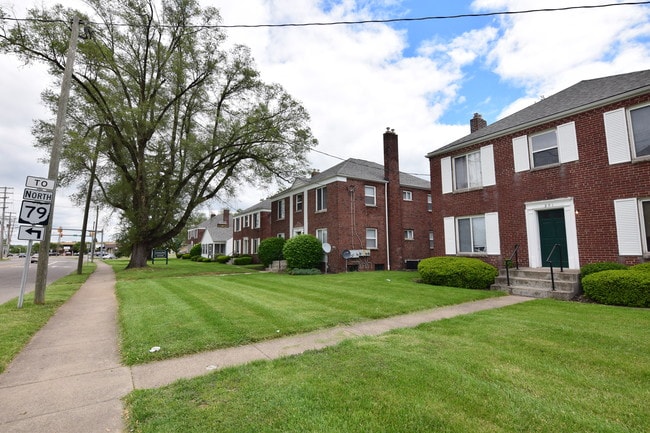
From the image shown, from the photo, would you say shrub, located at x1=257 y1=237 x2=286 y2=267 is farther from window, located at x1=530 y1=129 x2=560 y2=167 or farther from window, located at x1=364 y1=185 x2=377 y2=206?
window, located at x1=530 y1=129 x2=560 y2=167

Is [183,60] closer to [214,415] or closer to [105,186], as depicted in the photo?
[105,186]

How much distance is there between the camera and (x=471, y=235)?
48.4ft

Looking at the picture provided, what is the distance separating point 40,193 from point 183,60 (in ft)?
52.6

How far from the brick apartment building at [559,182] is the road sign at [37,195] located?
15.2 m

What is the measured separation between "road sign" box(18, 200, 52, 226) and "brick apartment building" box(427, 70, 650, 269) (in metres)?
15.2

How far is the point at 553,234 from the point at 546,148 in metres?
3.39

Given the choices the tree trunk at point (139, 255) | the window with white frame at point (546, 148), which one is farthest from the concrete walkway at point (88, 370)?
the tree trunk at point (139, 255)

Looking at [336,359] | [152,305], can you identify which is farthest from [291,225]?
[336,359]

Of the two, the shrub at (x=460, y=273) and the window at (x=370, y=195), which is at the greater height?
the window at (x=370, y=195)

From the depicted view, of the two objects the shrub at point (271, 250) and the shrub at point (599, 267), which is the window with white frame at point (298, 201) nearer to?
the shrub at point (271, 250)

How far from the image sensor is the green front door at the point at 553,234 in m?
11.8

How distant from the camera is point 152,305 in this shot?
28.8 feet

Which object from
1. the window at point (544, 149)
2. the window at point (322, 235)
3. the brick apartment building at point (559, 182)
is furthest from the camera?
the window at point (322, 235)

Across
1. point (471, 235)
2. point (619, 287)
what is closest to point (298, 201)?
point (471, 235)
